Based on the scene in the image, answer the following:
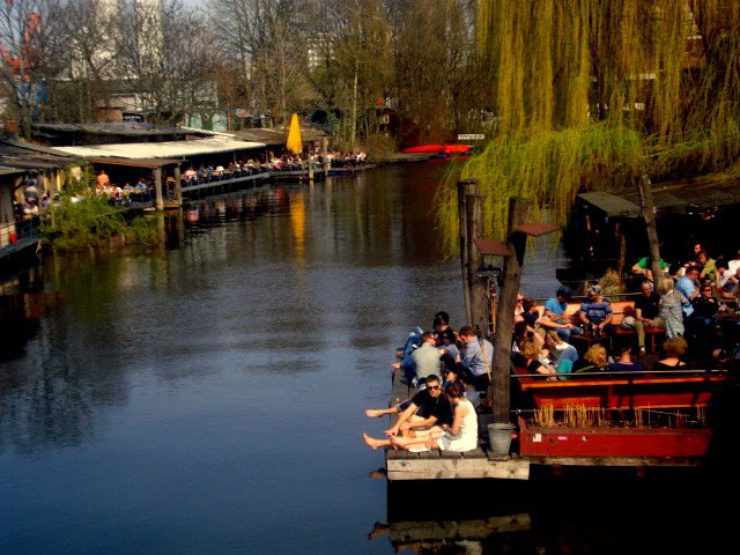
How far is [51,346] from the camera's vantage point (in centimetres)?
2470

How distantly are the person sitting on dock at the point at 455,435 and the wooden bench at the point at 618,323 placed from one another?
4700 millimetres

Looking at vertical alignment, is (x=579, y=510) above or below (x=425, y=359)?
below

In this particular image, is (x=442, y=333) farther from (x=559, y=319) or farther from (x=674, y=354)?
(x=674, y=354)

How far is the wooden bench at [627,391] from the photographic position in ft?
46.3

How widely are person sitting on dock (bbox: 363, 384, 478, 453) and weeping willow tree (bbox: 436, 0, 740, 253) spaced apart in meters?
9.71

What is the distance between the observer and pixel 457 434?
45.5 ft

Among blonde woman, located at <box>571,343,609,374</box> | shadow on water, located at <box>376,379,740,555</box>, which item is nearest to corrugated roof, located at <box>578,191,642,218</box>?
blonde woman, located at <box>571,343,609,374</box>

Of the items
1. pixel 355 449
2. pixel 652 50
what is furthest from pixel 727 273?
pixel 355 449

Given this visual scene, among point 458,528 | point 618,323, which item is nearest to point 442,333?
point 618,323

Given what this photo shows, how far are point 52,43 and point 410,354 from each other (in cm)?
6991

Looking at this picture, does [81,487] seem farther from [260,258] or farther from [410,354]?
[260,258]

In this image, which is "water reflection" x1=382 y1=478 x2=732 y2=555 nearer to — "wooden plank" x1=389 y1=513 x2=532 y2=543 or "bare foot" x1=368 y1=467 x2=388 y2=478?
"wooden plank" x1=389 y1=513 x2=532 y2=543

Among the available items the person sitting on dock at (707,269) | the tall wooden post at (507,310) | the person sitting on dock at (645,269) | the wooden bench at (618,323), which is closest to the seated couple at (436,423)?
the tall wooden post at (507,310)

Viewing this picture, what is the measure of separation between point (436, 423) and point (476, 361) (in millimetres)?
1992
